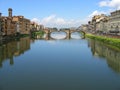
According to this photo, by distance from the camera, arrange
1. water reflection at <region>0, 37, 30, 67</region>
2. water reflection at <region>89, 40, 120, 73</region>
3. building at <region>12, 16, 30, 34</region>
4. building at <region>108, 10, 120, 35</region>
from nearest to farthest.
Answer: water reflection at <region>89, 40, 120, 73</region> < water reflection at <region>0, 37, 30, 67</region> < building at <region>108, 10, 120, 35</region> < building at <region>12, 16, 30, 34</region>

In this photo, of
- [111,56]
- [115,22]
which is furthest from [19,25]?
[111,56]

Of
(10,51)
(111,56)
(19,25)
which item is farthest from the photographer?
(19,25)

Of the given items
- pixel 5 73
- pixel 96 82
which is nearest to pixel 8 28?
pixel 5 73

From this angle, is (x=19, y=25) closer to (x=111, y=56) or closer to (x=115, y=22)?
(x=115, y=22)

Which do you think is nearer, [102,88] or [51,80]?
[102,88]

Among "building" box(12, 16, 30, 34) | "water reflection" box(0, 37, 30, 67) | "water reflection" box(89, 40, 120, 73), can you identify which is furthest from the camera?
"building" box(12, 16, 30, 34)

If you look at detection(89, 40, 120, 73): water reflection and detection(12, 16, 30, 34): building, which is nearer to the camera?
detection(89, 40, 120, 73): water reflection

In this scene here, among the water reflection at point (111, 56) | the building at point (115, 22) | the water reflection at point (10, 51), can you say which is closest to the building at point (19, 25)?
the building at point (115, 22)

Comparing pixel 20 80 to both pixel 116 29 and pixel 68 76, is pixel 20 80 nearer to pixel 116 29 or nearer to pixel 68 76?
pixel 68 76

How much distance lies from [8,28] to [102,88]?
74.7 m

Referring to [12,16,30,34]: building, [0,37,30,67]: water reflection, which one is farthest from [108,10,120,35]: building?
[0,37,30,67]: water reflection

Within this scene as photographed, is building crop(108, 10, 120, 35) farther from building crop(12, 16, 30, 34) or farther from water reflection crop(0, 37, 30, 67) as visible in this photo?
water reflection crop(0, 37, 30, 67)

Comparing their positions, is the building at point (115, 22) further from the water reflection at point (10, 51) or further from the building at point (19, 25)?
the water reflection at point (10, 51)

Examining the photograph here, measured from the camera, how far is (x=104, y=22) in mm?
119438
